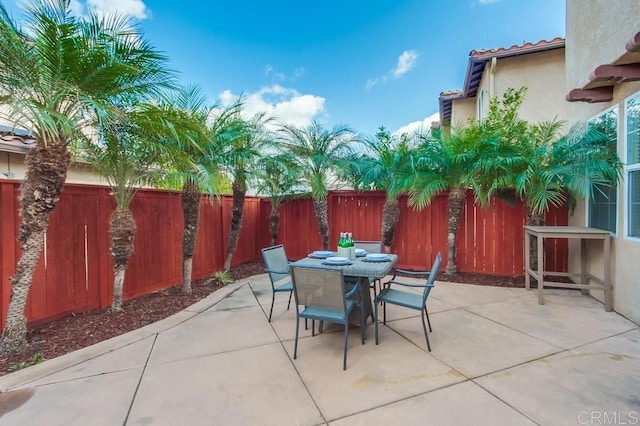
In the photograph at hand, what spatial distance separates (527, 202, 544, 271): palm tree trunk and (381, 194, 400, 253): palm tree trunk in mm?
2461

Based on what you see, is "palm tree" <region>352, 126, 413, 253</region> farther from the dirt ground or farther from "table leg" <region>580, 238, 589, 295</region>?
"table leg" <region>580, 238, 589, 295</region>

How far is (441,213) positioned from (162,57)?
5.89 metres

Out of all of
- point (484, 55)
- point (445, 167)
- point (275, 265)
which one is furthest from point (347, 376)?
point (484, 55)

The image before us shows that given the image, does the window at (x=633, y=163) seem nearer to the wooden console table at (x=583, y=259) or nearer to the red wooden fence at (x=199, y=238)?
the wooden console table at (x=583, y=259)

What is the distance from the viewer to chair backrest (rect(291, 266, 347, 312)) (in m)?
2.86

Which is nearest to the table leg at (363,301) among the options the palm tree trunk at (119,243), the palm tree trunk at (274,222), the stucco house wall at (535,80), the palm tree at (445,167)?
the palm tree at (445,167)

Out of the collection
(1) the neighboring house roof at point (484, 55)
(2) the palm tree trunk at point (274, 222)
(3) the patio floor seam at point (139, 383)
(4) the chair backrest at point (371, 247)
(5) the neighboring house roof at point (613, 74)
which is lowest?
(3) the patio floor seam at point (139, 383)

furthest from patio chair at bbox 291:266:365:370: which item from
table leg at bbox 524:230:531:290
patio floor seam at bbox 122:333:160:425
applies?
table leg at bbox 524:230:531:290

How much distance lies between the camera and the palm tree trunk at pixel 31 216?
117 inches

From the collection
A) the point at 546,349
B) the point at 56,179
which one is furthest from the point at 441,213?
the point at 56,179

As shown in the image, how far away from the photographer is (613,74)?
3.48m

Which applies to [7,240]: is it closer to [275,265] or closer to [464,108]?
[275,265]

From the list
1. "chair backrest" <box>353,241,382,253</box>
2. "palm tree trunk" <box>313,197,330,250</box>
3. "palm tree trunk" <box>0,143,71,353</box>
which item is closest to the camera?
"palm tree trunk" <box>0,143,71,353</box>

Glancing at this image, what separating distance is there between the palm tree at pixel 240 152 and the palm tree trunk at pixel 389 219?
292 cm
